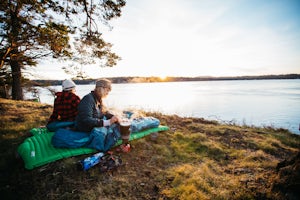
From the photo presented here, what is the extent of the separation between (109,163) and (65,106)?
1.86 m

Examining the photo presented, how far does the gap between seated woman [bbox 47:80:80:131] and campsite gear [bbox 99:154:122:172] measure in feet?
4.33

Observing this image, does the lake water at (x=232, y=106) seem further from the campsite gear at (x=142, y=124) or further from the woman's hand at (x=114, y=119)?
the woman's hand at (x=114, y=119)

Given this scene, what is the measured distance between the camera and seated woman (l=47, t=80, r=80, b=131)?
3896 millimetres

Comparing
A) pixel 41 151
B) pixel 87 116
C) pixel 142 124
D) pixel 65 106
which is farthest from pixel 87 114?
pixel 142 124

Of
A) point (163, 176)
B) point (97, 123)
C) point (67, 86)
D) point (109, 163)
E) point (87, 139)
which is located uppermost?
point (67, 86)

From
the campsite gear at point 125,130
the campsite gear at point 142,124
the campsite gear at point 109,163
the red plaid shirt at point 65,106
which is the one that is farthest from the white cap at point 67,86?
the campsite gear at point 109,163

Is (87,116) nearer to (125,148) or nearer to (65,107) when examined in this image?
(65,107)


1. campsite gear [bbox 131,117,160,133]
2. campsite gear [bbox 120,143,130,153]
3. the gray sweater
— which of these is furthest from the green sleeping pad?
campsite gear [bbox 131,117,160,133]

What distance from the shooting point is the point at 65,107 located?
395 cm

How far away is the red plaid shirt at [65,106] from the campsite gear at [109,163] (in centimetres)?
153

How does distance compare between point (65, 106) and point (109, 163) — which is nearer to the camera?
point (109, 163)

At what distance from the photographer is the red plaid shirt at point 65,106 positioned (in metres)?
3.91

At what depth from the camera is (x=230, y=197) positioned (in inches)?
90.0

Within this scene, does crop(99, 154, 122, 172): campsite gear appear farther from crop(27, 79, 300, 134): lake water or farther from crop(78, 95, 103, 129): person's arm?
crop(27, 79, 300, 134): lake water
